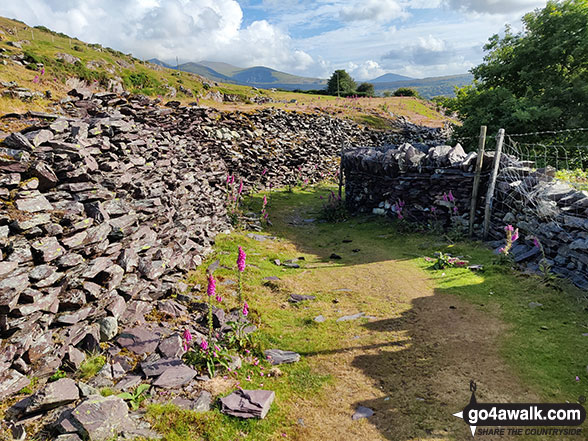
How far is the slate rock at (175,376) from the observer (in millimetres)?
4582

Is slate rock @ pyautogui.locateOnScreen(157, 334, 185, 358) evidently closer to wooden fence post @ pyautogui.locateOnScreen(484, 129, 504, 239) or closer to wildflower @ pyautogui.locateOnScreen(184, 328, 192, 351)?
wildflower @ pyautogui.locateOnScreen(184, 328, 192, 351)

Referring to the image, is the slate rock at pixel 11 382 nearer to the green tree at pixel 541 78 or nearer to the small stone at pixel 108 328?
the small stone at pixel 108 328

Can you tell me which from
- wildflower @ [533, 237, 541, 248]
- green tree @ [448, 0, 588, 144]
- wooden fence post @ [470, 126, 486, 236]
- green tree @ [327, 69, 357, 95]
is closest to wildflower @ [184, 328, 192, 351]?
wildflower @ [533, 237, 541, 248]

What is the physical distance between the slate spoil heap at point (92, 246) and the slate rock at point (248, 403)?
2.68ft

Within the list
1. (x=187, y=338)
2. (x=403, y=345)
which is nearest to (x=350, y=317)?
(x=403, y=345)

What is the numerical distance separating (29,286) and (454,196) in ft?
38.5

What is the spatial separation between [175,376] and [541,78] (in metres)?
21.1

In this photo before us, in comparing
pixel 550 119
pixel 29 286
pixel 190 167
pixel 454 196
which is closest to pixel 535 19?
pixel 550 119

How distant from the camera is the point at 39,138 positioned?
21.2ft

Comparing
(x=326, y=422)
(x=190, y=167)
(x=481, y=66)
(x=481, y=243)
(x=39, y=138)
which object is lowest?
(x=326, y=422)

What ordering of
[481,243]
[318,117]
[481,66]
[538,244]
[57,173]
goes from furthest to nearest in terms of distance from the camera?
1. [318,117]
2. [481,66]
3. [481,243]
4. [538,244]
5. [57,173]

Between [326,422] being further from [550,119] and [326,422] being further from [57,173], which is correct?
[550,119]

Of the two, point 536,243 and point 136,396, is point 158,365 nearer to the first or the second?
point 136,396

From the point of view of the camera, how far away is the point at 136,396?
13.9 feet
